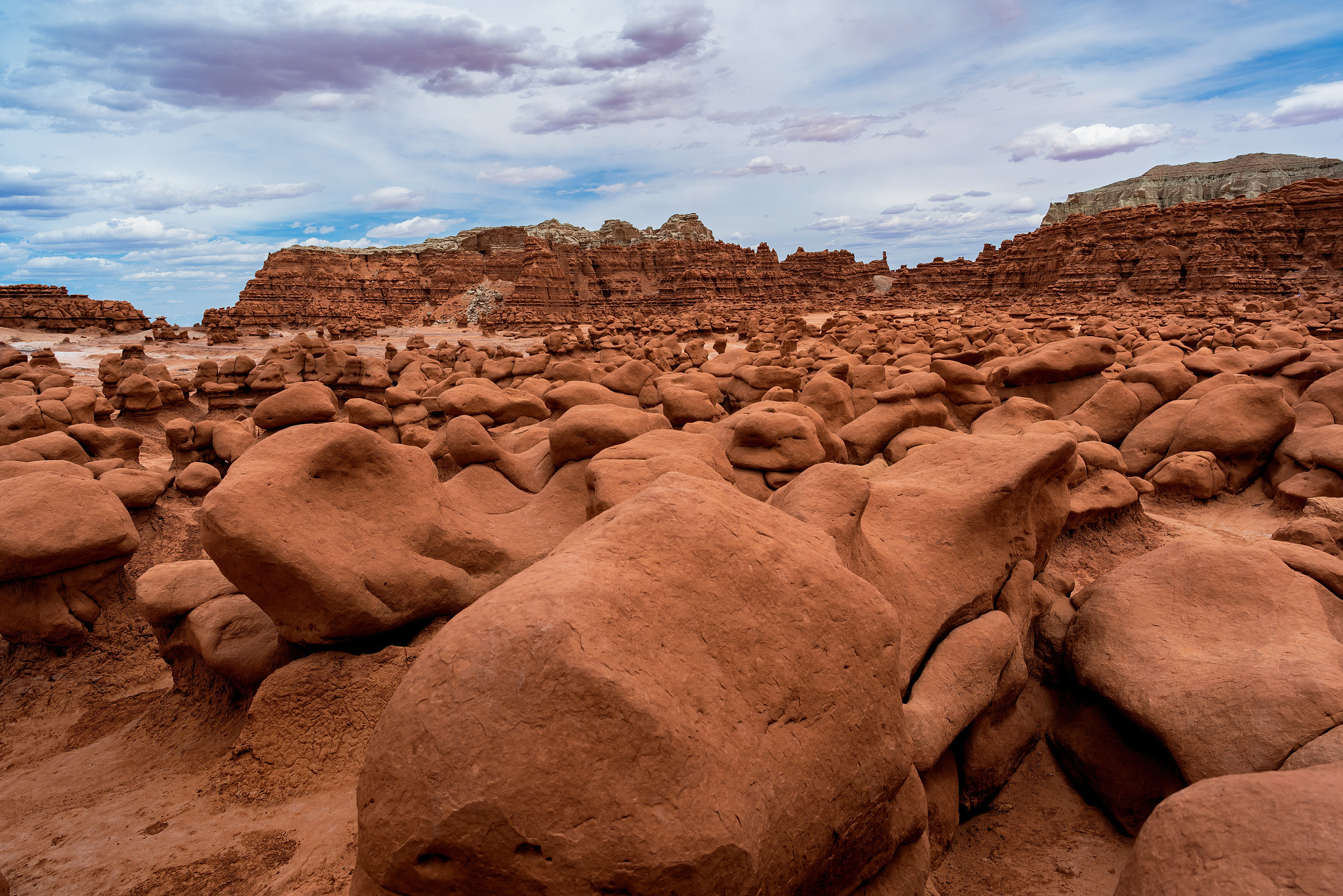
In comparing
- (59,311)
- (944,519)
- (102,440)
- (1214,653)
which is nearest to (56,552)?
(102,440)

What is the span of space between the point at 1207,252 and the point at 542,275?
35891mm

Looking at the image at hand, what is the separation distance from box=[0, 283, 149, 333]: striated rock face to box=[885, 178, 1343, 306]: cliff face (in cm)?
4292

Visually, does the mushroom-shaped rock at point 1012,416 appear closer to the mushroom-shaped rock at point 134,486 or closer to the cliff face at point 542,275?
the mushroom-shaped rock at point 134,486

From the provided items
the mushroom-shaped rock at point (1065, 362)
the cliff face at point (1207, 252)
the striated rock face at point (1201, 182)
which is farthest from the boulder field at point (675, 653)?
the striated rock face at point (1201, 182)

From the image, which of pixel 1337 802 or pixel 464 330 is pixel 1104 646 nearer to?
pixel 1337 802

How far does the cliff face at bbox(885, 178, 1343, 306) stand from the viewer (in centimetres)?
3588

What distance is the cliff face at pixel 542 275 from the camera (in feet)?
148

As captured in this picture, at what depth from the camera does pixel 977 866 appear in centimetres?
309

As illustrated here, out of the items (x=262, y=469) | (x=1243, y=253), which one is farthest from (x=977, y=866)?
(x=1243, y=253)

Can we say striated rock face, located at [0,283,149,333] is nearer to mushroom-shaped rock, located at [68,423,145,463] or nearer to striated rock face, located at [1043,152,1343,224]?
mushroom-shaped rock, located at [68,423,145,463]

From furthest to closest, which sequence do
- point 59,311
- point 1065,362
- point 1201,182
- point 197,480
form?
1. point 1201,182
2. point 59,311
3. point 1065,362
4. point 197,480

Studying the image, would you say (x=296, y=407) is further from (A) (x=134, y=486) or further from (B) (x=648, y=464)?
Result: (B) (x=648, y=464)

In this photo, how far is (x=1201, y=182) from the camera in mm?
62812

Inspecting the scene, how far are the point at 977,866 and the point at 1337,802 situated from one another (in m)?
1.61
